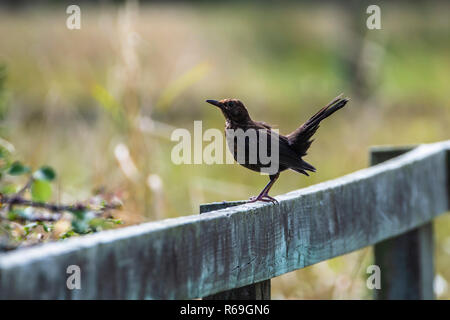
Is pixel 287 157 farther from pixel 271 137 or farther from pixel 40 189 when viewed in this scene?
pixel 40 189

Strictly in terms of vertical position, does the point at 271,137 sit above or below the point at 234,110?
below

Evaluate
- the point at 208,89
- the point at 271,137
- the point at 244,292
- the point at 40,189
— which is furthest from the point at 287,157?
the point at 208,89

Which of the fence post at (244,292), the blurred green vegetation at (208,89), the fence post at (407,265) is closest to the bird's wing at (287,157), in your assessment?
the fence post at (407,265)

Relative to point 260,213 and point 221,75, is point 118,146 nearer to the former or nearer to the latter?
point 260,213

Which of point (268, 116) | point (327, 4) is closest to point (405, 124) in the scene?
point (268, 116)

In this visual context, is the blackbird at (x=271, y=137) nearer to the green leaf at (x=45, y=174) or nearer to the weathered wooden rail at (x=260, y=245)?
the weathered wooden rail at (x=260, y=245)

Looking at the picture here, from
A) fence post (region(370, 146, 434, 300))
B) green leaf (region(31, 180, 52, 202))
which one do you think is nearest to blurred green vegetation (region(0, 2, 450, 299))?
fence post (region(370, 146, 434, 300))

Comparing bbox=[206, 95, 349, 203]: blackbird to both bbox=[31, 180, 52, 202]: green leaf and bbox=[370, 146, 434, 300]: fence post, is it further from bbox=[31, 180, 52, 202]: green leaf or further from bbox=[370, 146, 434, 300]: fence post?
bbox=[31, 180, 52, 202]: green leaf
